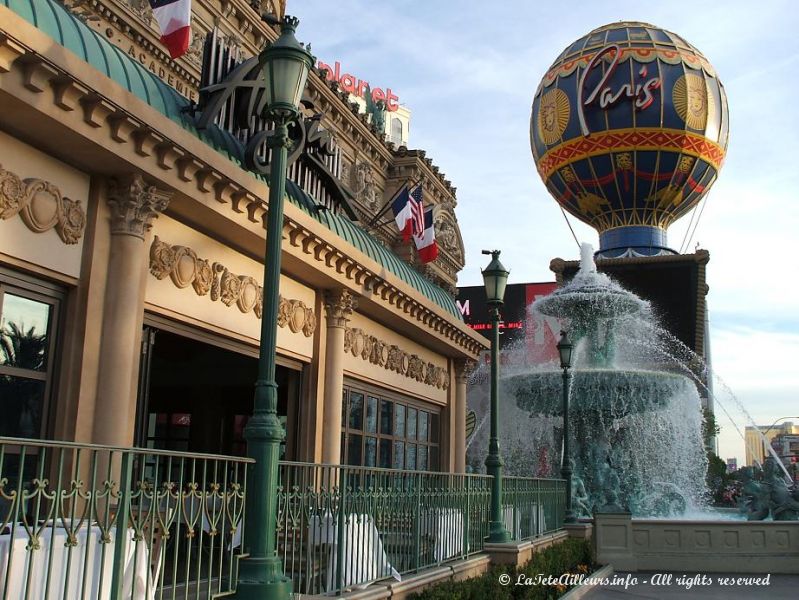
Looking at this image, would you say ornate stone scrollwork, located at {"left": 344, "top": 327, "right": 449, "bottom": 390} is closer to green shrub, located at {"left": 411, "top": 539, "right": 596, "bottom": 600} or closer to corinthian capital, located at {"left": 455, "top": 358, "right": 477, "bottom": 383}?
corinthian capital, located at {"left": 455, "top": 358, "right": 477, "bottom": 383}

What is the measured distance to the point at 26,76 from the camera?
8312mm

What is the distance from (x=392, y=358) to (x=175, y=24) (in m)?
9.00

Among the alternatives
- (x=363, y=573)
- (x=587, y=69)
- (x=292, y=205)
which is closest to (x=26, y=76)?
(x=292, y=205)

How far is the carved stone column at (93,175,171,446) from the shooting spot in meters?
9.79

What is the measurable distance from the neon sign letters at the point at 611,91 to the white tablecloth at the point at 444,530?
155ft

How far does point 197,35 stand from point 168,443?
9.66m

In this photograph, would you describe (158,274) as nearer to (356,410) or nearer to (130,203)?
(130,203)

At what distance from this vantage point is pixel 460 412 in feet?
80.6

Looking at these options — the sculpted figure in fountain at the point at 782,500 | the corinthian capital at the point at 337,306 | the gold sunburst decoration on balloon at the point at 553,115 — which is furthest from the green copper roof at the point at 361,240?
the gold sunburst decoration on balloon at the point at 553,115

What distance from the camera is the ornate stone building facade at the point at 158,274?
907 centimetres

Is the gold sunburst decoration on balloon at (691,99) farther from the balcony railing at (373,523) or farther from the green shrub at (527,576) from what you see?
the balcony railing at (373,523)

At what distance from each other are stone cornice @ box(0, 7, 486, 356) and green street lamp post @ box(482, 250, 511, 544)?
2552mm

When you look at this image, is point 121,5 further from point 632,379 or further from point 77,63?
point 632,379

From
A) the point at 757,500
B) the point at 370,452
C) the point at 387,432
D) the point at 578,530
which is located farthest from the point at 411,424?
the point at 757,500
